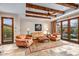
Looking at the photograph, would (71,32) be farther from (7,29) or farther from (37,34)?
(7,29)

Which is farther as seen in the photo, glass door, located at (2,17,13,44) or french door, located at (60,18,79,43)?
french door, located at (60,18,79,43)

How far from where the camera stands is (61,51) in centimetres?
287

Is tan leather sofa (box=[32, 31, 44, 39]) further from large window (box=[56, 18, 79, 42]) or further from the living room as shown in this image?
large window (box=[56, 18, 79, 42])

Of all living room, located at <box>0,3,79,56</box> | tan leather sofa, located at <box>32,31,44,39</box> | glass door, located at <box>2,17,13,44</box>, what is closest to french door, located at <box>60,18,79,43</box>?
living room, located at <box>0,3,79,56</box>

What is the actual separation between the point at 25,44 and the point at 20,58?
5.03 feet

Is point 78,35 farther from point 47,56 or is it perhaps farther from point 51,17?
point 47,56

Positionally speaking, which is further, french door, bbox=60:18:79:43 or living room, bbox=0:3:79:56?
french door, bbox=60:18:79:43

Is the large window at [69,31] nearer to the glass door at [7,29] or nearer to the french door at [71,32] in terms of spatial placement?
the french door at [71,32]

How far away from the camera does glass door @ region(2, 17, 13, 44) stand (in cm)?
280

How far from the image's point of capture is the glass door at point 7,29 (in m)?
A: 2.80

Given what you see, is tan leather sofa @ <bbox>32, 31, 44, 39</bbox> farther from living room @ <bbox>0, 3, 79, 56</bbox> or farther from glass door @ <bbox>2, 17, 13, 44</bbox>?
glass door @ <bbox>2, 17, 13, 44</bbox>

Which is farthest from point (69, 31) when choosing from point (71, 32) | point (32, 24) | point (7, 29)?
point (7, 29)

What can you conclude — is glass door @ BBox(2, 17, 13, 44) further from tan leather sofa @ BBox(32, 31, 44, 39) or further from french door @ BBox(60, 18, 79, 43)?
french door @ BBox(60, 18, 79, 43)

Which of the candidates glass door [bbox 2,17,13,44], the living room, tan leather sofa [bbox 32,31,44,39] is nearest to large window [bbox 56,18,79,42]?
the living room
